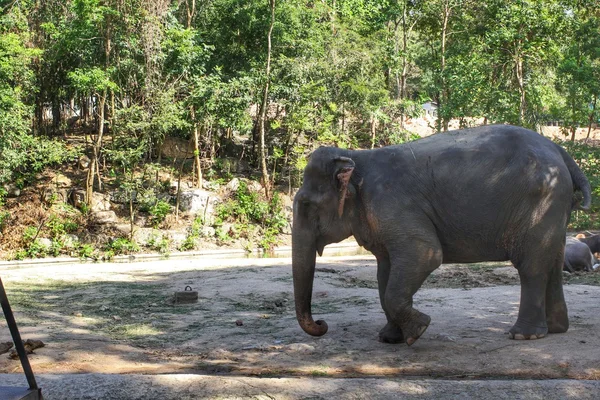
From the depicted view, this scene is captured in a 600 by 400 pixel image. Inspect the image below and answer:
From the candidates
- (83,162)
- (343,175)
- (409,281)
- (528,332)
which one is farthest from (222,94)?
(528,332)

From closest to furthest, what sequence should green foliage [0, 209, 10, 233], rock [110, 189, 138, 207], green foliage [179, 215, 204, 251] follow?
1. green foliage [0, 209, 10, 233]
2. green foliage [179, 215, 204, 251]
3. rock [110, 189, 138, 207]

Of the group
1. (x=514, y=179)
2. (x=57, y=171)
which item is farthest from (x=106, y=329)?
Result: (x=57, y=171)

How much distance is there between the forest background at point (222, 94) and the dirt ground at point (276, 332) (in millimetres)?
9971

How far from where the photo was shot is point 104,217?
72.1 ft

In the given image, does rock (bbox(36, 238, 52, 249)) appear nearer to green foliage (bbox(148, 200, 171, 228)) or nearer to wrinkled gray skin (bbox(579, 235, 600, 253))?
green foliage (bbox(148, 200, 171, 228))

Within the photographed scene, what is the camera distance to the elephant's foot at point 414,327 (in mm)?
6422

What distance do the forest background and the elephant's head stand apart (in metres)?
14.1

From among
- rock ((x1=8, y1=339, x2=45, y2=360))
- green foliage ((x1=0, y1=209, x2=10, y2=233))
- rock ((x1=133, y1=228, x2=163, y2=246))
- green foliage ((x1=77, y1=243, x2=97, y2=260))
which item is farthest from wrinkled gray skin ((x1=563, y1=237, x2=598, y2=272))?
green foliage ((x1=0, y1=209, x2=10, y2=233))

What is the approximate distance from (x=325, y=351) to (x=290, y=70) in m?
19.2

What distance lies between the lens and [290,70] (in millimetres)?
24953

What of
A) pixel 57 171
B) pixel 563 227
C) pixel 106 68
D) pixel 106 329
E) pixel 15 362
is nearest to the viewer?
pixel 15 362

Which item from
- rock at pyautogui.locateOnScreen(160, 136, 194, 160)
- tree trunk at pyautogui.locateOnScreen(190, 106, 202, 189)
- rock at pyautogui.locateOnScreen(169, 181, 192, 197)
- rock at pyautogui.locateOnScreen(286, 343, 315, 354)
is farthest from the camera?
rock at pyautogui.locateOnScreen(160, 136, 194, 160)

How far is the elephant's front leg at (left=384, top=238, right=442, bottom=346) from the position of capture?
21.1 feet

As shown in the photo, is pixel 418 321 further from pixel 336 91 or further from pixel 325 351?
pixel 336 91
